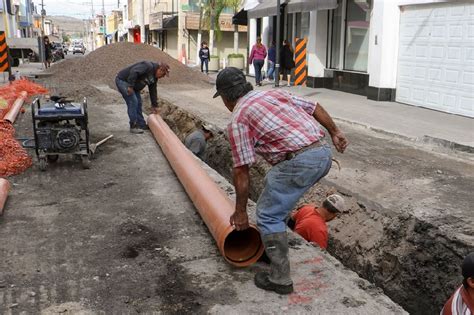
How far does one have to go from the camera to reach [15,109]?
37.5 ft

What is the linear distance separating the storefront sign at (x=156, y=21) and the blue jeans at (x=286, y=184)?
136ft

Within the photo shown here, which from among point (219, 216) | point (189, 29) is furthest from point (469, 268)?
point (189, 29)

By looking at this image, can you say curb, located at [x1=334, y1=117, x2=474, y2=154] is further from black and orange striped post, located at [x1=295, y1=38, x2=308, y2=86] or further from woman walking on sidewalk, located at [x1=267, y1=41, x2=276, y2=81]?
woman walking on sidewalk, located at [x1=267, y1=41, x2=276, y2=81]

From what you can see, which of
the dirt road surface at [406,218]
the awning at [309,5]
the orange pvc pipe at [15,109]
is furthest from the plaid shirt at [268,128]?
the awning at [309,5]

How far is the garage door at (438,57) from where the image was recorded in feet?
37.7

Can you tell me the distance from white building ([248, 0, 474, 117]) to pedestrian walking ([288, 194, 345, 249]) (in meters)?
7.86

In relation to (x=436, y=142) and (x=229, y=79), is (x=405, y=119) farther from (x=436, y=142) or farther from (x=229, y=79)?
(x=229, y=79)

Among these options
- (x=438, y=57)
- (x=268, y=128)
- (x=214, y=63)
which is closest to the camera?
(x=268, y=128)

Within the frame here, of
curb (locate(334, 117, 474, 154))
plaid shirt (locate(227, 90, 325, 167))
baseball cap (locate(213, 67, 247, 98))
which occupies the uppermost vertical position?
baseball cap (locate(213, 67, 247, 98))

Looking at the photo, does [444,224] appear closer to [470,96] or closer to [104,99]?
[470,96]

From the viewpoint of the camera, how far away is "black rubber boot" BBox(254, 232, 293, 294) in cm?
344

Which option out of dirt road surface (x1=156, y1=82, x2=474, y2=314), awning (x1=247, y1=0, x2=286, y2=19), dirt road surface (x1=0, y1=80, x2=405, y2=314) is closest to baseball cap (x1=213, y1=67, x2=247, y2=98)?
dirt road surface (x1=0, y1=80, x2=405, y2=314)

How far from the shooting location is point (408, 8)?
13.5 meters

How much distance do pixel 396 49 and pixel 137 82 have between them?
7905 millimetres
